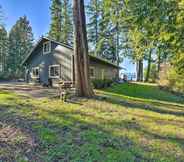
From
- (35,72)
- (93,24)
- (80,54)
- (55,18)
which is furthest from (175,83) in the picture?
(55,18)

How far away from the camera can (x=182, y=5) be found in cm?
1021

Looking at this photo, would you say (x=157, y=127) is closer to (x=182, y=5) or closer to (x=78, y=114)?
(x=78, y=114)

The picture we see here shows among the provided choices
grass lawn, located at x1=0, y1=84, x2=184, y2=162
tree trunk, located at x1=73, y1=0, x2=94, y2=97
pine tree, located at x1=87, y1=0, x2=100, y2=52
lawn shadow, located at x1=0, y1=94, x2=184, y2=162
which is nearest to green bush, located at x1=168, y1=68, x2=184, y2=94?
tree trunk, located at x1=73, y1=0, x2=94, y2=97

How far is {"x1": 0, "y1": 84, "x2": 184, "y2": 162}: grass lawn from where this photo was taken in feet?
15.9

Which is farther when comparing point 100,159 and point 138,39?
point 138,39

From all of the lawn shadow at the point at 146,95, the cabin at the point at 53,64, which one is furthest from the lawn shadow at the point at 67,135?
the cabin at the point at 53,64

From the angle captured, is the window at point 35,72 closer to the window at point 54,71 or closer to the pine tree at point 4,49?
the window at point 54,71

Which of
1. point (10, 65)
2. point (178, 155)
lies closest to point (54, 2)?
point (10, 65)

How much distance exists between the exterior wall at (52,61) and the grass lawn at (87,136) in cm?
1227

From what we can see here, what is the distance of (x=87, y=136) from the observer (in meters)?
6.03

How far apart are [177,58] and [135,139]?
275 inches

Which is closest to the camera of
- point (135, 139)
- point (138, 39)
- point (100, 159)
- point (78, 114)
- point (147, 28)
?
point (100, 159)

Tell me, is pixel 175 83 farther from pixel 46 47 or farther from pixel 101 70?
pixel 46 47

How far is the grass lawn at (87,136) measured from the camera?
485cm
